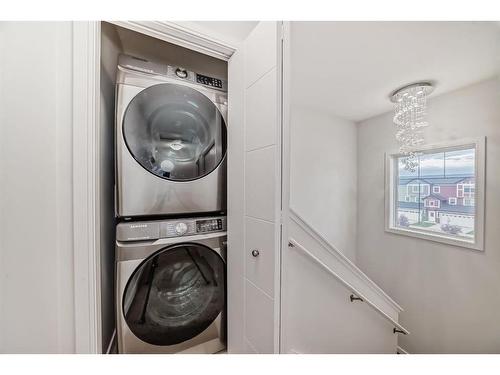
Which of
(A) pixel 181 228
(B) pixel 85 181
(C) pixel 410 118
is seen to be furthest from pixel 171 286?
(C) pixel 410 118

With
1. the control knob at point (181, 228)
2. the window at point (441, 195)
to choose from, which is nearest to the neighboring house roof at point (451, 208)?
the window at point (441, 195)

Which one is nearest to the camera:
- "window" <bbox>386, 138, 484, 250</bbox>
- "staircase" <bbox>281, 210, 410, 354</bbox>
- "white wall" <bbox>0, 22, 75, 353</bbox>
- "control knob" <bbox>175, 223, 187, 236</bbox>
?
"white wall" <bbox>0, 22, 75, 353</bbox>

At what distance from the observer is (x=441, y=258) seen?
76 centimetres

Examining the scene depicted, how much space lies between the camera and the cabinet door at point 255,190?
686 millimetres

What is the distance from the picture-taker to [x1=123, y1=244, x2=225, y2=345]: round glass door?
0.90m

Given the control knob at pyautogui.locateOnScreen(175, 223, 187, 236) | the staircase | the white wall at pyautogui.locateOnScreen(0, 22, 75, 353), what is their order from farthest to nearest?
the control knob at pyautogui.locateOnScreen(175, 223, 187, 236)
the staircase
the white wall at pyautogui.locateOnScreen(0, 22, 75, 353)

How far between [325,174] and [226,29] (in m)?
0.88

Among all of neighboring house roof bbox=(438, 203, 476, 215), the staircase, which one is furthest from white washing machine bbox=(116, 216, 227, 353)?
neighboring house roof bbox=(438, 203, 476, 215)

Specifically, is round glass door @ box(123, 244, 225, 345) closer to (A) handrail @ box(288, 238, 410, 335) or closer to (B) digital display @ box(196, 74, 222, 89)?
(A) handrail @ box(288, 238, 410, 335)

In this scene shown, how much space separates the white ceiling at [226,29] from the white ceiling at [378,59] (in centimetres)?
36

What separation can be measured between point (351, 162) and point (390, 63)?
0.42m

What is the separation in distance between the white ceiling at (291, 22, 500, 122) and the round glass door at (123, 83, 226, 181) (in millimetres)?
523

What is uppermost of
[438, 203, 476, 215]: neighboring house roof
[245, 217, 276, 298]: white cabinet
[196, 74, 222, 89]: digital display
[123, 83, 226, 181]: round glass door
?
[196, 74, 222, 89]: digital display
